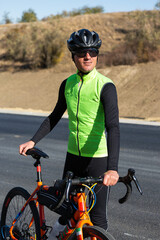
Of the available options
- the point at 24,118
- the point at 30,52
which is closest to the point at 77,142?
the point at 24,118

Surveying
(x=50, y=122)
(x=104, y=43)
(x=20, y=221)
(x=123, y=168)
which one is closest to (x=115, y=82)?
(x=104, y=43)

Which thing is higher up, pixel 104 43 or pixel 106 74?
pixel 104 43

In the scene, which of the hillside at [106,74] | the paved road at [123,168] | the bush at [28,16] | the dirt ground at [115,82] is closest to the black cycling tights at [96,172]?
the paved road at [123,168]

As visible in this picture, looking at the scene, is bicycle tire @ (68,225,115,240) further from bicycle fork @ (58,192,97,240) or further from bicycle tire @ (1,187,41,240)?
bicycle tire @ (1,187,41,240)

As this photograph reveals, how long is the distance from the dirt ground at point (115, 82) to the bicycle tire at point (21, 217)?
22176 mm

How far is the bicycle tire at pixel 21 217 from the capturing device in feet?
11.5

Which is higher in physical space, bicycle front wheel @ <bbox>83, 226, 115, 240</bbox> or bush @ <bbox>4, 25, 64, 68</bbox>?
bicycle front wheel @ <bbox>83, 226, 115, 240</bbox>

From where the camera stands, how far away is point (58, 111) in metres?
3.80

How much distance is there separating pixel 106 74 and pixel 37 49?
11.2 metres

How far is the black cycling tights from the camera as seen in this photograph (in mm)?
3373

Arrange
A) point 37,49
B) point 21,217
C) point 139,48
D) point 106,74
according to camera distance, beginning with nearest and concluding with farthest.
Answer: point 21,217 → point 106,74 → point 139,48 → point 37,49

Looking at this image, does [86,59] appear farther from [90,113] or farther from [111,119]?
[111,119]

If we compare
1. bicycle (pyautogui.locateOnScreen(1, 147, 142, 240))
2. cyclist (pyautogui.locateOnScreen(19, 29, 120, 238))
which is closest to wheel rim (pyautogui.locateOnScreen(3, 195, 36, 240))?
bicycle (pyautogui.locateOnScreen(1, 147, 142, 240))

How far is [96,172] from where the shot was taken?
3.47 m
